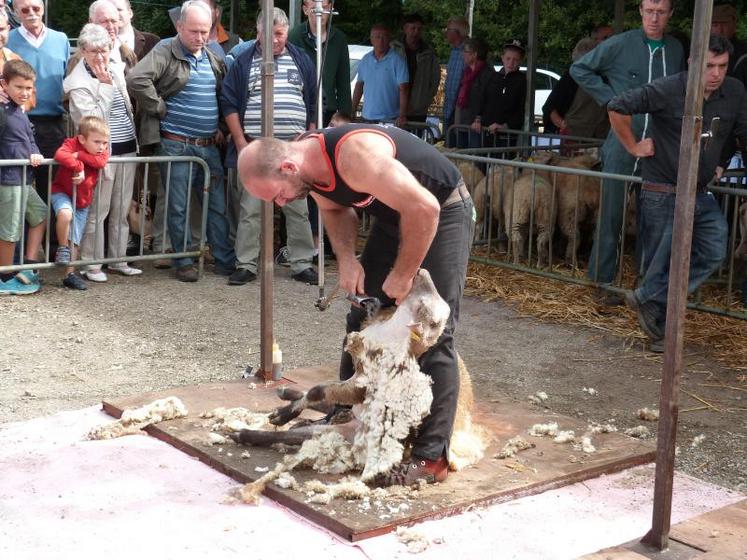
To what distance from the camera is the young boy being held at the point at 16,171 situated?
7.30 metres

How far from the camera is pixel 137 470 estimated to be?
14.3ft

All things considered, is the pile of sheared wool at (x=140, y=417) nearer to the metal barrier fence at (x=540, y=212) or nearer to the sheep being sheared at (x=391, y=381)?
the sheep being sheared at (x=391, y=381)

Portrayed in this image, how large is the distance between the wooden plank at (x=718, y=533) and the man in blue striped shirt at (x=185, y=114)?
513 centimetres

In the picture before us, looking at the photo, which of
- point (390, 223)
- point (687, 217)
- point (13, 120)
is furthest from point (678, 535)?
point (13, 120)

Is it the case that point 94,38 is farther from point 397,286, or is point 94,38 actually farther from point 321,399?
point 397,286

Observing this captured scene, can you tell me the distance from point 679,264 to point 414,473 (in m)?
1.35

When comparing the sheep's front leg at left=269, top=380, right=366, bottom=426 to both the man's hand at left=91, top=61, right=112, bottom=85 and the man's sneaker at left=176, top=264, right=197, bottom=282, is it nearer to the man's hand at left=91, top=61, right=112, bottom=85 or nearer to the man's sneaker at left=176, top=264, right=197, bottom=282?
the man's sneaker at left=176, top=264, right=197, bottom=282

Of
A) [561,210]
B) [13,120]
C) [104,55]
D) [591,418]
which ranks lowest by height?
[591,418]

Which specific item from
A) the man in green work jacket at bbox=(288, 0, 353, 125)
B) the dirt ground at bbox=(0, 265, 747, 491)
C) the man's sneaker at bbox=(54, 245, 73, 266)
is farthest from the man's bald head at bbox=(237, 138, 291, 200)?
the man in green work jacket at bbox=(288, 0, 353, 125)

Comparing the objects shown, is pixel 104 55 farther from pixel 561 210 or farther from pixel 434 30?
pixel 434 30

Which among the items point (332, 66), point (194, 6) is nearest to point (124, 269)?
point (194, 6)

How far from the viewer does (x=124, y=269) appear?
8.29 m

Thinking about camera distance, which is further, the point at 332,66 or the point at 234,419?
the point at 332,66

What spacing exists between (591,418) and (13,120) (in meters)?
4.47
